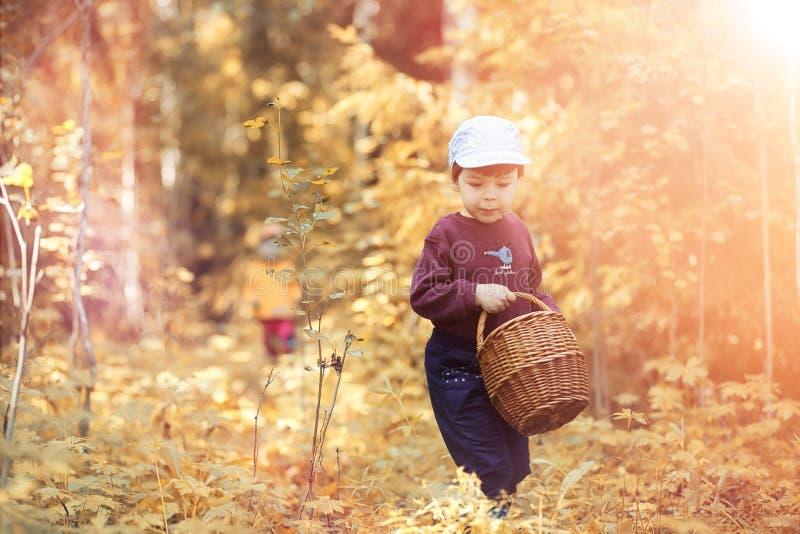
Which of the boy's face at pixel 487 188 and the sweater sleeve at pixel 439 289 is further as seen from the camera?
the boy's face at pixel 487 188

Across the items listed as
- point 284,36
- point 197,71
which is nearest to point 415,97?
point 284,36

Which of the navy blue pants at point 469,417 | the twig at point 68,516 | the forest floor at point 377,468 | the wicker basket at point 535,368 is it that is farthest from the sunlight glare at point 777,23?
the twig at point 68,516

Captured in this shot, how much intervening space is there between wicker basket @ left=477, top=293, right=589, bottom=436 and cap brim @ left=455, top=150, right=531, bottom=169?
1.85ft

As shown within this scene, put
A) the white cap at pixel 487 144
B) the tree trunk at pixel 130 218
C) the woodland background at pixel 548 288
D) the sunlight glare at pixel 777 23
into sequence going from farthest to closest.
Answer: the tree trunk at pixel 130 218 → the sunlight glare at pixel 777 23 → the woodland background at pixel 548 288 → the white cap at pixel 487 144

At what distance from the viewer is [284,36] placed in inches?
470

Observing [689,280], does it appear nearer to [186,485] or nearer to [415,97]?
[415,97]

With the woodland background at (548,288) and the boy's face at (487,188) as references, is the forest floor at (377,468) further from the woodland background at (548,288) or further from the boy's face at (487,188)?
the boy's face at (487,188)

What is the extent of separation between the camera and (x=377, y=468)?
4281mm

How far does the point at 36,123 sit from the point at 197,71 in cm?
898

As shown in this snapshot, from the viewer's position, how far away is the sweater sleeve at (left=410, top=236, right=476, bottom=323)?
2.83 meters

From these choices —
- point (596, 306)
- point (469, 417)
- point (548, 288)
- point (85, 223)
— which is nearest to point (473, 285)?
point (469, 417)

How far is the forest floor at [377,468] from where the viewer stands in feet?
9.52

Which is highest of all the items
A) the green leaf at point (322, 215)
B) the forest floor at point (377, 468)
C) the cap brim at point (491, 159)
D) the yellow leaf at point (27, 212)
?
the cap brim at point (491, 159)

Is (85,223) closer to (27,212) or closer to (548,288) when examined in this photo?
(27,212)
